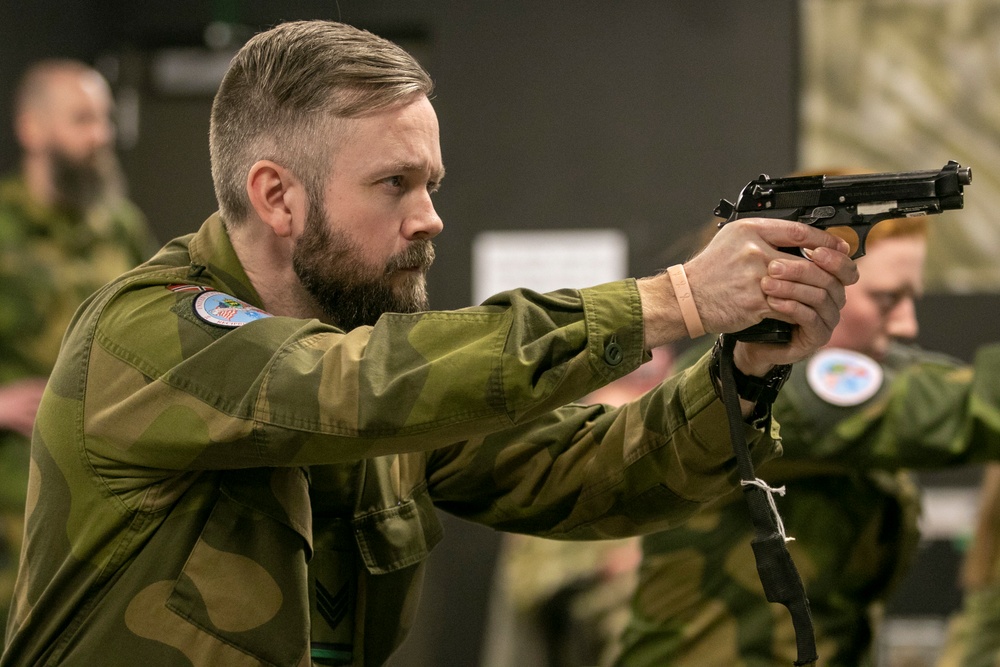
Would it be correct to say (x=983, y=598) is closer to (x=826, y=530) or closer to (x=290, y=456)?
(x=826, y=530)

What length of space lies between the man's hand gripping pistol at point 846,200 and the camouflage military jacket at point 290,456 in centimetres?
19

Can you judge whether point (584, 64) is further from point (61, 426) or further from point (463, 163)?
point (61, 426)

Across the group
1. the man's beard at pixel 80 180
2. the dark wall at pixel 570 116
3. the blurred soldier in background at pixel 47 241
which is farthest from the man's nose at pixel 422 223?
the dark wall at pixel 570 116

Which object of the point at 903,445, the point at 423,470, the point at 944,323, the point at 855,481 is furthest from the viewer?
the point at 944,323

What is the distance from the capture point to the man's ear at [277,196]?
5.77ft

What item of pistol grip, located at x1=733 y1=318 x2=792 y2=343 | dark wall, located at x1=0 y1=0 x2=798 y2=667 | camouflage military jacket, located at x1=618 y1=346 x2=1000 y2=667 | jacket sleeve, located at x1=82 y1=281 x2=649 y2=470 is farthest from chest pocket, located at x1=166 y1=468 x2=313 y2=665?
dark wall, located at x1=0 y1=0 x2=798 y2=667

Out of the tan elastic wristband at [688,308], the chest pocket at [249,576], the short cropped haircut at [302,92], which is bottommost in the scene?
the chest pocket at [249,576]

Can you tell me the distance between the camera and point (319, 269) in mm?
1770

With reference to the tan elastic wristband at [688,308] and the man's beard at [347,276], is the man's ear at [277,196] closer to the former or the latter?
the man's beard at [347,276]

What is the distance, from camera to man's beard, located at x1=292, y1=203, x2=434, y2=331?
1757 mm

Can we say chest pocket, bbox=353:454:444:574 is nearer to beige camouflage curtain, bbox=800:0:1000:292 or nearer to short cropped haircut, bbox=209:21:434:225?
short cropped haircut, bbox=209:21:434:225

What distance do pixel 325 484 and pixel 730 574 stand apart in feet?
3.02

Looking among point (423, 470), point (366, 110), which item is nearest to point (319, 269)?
point (366, 110)

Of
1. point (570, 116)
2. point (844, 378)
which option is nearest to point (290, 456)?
point (844, 378)
